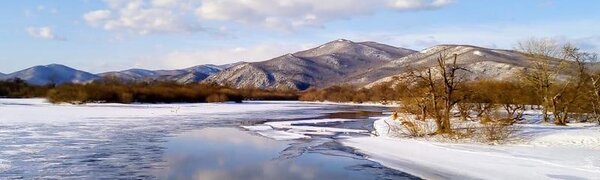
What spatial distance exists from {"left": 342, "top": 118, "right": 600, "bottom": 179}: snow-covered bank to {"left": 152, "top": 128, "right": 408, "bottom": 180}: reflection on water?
1194mm

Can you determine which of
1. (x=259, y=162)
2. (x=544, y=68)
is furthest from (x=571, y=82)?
(x=259, y=162)

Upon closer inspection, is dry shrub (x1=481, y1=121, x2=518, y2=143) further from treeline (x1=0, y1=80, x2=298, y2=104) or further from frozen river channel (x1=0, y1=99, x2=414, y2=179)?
treeline (x1=0, y1=80, x2=298, y2=104)

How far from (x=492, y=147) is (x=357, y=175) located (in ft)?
26.7

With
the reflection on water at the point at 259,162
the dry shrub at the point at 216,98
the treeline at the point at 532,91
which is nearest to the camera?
the reflection on water at the point at 259,162

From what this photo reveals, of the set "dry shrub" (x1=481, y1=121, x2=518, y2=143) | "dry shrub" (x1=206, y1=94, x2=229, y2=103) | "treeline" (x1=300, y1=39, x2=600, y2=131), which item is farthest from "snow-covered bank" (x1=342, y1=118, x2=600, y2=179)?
"dry shrub" (x1=206, y1=94, x2=229, y2=103)

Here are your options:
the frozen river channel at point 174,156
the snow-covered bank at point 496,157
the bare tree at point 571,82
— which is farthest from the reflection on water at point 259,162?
the bare tree at point 571,82

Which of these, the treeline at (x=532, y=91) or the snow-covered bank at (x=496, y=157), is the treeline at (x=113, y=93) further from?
the snow-covered bank at (x=496, y=157)

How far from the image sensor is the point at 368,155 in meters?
18.5

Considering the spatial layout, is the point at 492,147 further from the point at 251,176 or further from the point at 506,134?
the point at 251,176

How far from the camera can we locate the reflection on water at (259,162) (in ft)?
44.5

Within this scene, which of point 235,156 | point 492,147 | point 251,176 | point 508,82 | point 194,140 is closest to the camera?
point 251,176

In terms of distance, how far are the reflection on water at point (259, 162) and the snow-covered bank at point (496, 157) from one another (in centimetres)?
119

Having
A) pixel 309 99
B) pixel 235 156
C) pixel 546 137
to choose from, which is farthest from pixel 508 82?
pixel 309 99

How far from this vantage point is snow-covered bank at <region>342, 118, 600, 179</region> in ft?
44.8
